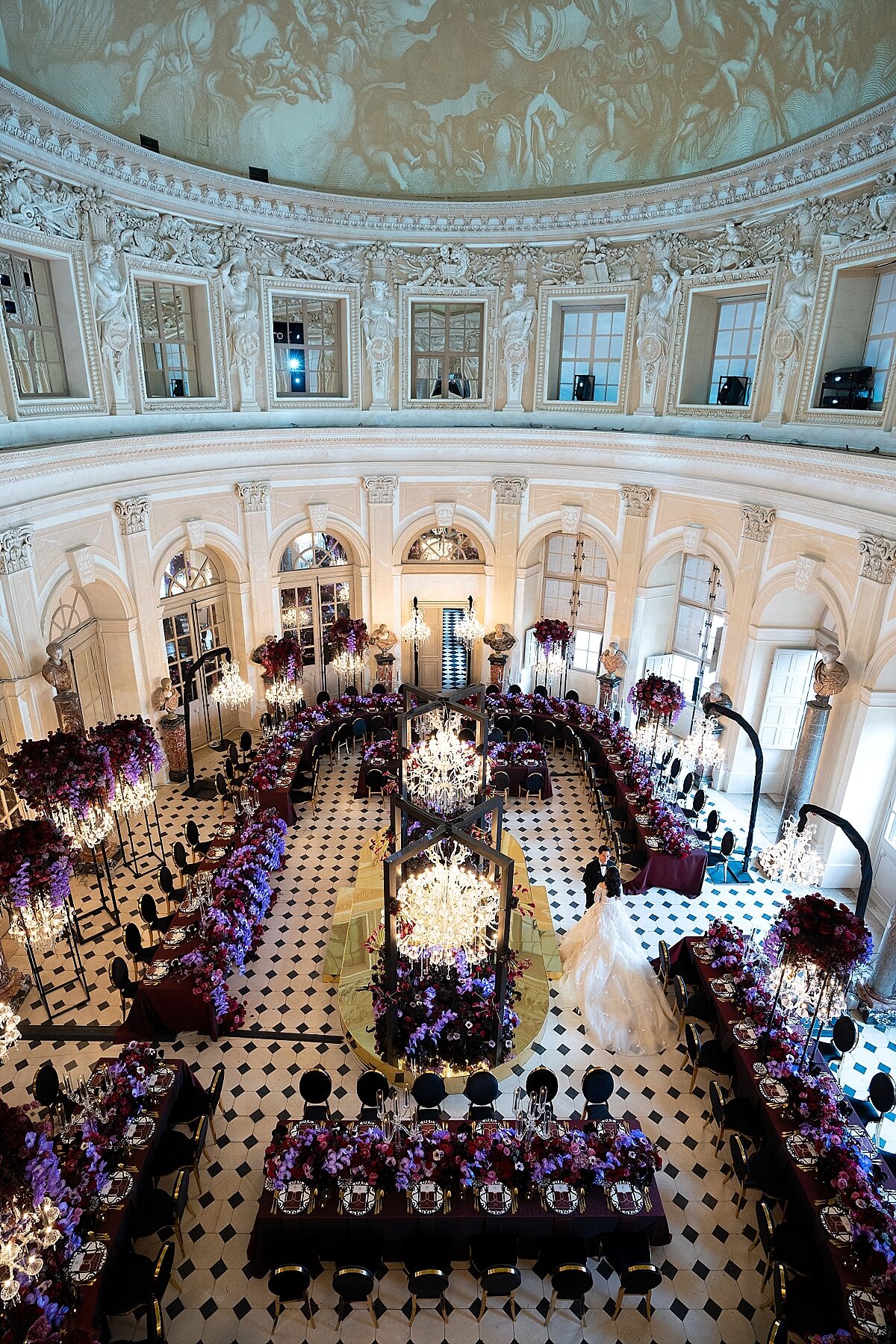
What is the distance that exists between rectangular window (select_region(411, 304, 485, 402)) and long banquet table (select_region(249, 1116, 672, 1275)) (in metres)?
14.3

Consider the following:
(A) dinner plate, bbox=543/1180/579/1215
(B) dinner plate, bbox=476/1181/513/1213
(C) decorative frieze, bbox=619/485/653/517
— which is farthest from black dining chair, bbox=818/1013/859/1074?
(C) decorative frieze, bbox=619/485/653/517

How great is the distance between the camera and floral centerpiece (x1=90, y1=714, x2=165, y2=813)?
10273 mm

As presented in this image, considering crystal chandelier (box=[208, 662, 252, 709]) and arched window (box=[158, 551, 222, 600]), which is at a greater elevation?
arched window (box=[158, 551, 222, 600])

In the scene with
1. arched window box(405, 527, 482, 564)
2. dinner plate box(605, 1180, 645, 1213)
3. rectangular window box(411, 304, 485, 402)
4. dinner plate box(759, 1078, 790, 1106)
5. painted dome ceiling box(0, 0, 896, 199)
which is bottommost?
dinner plate box(605, 1180, 645, 1213)

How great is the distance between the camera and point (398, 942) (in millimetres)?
9117

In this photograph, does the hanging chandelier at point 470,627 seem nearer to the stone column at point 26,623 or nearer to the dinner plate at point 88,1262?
the stone column at point 26,623

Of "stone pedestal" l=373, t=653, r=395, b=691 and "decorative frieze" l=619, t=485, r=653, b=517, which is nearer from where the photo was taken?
"decorative frieze" l=619, t=485, r=653, b=517

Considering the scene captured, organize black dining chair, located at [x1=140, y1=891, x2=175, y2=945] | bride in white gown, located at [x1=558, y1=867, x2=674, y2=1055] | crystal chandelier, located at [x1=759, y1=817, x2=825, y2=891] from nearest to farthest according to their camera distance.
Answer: bride in white gown, located at [x1=558, y1=867, x2=674, y2=1055] < black dining chair, located at [x1=140, y1=891, x2=175, y2=945] < crystal chandelier, located at [x1=759, y1=817, x2=825, y2=891]

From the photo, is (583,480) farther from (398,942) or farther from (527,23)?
→ (398,942)

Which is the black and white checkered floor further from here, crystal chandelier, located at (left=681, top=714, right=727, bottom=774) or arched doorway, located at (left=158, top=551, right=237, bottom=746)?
arched doorway, located at (left=158, top=551, right=237, bottom=746)

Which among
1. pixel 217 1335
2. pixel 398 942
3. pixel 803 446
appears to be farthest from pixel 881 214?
pixel 217 1335

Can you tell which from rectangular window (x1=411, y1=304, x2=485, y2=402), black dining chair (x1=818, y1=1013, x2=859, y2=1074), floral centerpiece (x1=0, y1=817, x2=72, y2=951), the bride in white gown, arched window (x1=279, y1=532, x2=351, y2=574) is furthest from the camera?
arched window (x1=279, y1=532, x2=351, y2=574)

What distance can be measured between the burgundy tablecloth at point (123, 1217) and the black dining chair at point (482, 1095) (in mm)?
2792

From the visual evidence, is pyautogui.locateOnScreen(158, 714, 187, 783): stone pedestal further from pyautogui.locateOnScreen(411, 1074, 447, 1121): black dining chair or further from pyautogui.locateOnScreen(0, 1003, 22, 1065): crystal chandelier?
pyautogui.locateOnScreen(411, 1074, 447, 1121): black dining chair
